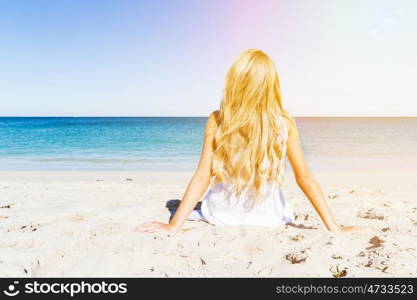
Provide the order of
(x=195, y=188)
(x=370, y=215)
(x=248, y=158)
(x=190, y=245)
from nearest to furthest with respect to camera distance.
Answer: (x=190, y=245) < (x=248, y=158) < (x=195, y=188) < (x=370, y=215)

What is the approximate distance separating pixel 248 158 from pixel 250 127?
0.26 metres

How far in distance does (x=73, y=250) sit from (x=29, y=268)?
1.16ft

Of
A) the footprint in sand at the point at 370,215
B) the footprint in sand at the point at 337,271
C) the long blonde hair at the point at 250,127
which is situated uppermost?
the long blonde hair at the point at 250,127

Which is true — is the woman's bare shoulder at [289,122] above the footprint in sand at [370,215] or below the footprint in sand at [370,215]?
above

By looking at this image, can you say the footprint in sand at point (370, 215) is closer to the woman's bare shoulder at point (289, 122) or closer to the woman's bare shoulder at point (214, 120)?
the woman's bare shoulder at point (289, 122)

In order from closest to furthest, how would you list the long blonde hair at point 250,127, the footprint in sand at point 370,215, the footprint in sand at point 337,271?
the footprint in sand at point 337,271 < the long blonde hair at point 250,127 < the footprint in sand at point 370,215

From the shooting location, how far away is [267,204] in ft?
10.8

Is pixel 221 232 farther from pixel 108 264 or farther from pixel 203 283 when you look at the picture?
pixel 108 264

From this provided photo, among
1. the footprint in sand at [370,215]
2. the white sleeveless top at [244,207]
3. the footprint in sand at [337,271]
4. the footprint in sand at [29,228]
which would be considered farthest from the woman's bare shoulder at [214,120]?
the footprint in sand at [370,215]

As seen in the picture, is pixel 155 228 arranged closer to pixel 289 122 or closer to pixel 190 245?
pixel 190 245

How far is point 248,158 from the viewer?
117 inches

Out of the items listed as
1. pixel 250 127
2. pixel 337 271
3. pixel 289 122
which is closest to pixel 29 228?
pixel 250 127

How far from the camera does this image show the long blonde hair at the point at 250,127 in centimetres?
280

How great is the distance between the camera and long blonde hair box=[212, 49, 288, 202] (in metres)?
2.80
